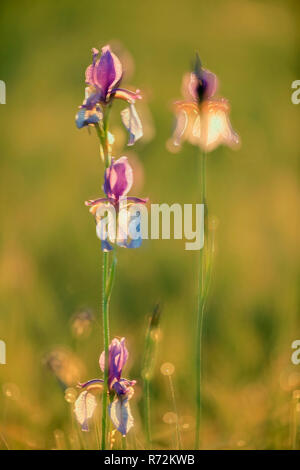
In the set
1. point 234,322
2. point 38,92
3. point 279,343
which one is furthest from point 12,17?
point 279,343

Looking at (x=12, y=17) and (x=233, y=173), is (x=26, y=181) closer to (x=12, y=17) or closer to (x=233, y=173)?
(x=12, y=17)

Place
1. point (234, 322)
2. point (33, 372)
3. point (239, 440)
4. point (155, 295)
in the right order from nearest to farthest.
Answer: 1. point (239, 440)
2. point (33, 372)
3. point (234, 322)
4. point (155, 295)

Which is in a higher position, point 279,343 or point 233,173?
point 233,173

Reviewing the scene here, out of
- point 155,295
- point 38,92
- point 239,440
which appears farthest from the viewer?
point 38,92

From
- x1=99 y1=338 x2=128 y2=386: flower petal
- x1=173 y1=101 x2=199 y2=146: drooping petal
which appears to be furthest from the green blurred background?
x1=99 y1=338 x2=128 y2=386: flower petal

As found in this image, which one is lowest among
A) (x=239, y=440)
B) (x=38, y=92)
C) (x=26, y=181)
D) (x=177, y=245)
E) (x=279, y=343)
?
(x=239, y=440)

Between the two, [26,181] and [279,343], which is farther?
[26,181]

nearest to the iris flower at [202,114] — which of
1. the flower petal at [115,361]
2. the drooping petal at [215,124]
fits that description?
the drooping petal at [215,124]

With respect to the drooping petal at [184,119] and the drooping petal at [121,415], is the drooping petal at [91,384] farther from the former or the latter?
the drooping petal at [184,119]
